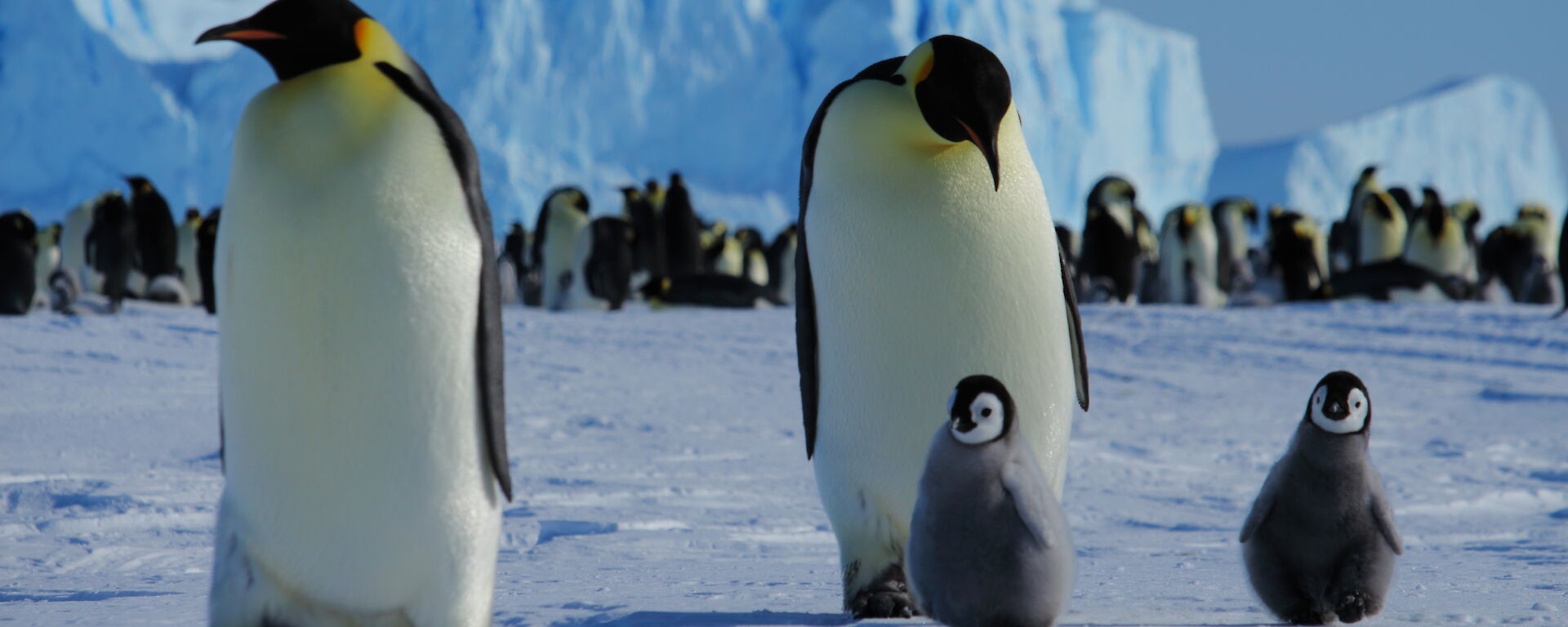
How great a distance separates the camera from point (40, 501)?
3537 millimetres

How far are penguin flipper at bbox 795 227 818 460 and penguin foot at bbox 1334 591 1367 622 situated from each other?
936 mm

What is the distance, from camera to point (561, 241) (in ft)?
38.4

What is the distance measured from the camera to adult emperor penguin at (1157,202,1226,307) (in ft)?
40.0

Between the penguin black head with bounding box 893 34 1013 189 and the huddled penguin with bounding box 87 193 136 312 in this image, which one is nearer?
the penguin black head with bounding box 893 34 1013 189

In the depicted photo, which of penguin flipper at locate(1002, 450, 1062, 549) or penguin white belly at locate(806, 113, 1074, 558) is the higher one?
penguin white belly at locate(806, 113, 1074, 558)

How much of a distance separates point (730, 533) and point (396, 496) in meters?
1.59

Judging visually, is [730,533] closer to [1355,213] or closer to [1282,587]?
[1282,587]

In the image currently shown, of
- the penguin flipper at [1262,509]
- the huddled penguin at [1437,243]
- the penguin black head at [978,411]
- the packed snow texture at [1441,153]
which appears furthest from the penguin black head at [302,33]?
the packed snow texture at [1441,153]

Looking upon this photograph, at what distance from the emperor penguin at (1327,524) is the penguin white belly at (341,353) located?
134 centimetres

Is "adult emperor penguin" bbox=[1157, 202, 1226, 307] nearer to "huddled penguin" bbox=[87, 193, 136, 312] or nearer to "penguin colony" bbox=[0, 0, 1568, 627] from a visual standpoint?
"huddled penguin" bbox=[87, 193, 136, 312]

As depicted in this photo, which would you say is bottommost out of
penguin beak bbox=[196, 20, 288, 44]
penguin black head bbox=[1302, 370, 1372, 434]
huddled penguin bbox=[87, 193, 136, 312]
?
penguin black head bbox=[1302, 370, 1372, 434]

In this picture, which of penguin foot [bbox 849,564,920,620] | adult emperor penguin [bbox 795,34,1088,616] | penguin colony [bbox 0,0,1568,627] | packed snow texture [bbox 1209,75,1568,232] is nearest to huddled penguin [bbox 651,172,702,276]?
penguin colony [bbox 0,0,1568,627]

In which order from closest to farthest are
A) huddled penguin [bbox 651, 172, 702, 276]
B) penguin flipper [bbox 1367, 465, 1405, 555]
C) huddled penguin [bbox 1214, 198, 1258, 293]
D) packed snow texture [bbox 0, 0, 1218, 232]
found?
1. penguin flipper [bbox 1367, 465, 1405, 555]
2. huddled penguin [bbox 651, 172, 702, 276]
3. huddled penguin [bbox 1214, 198, 1258, 293]
4. packed snow texture [bbox 0, 0, 1218, 232]

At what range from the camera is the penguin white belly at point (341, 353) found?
6.27 ft
